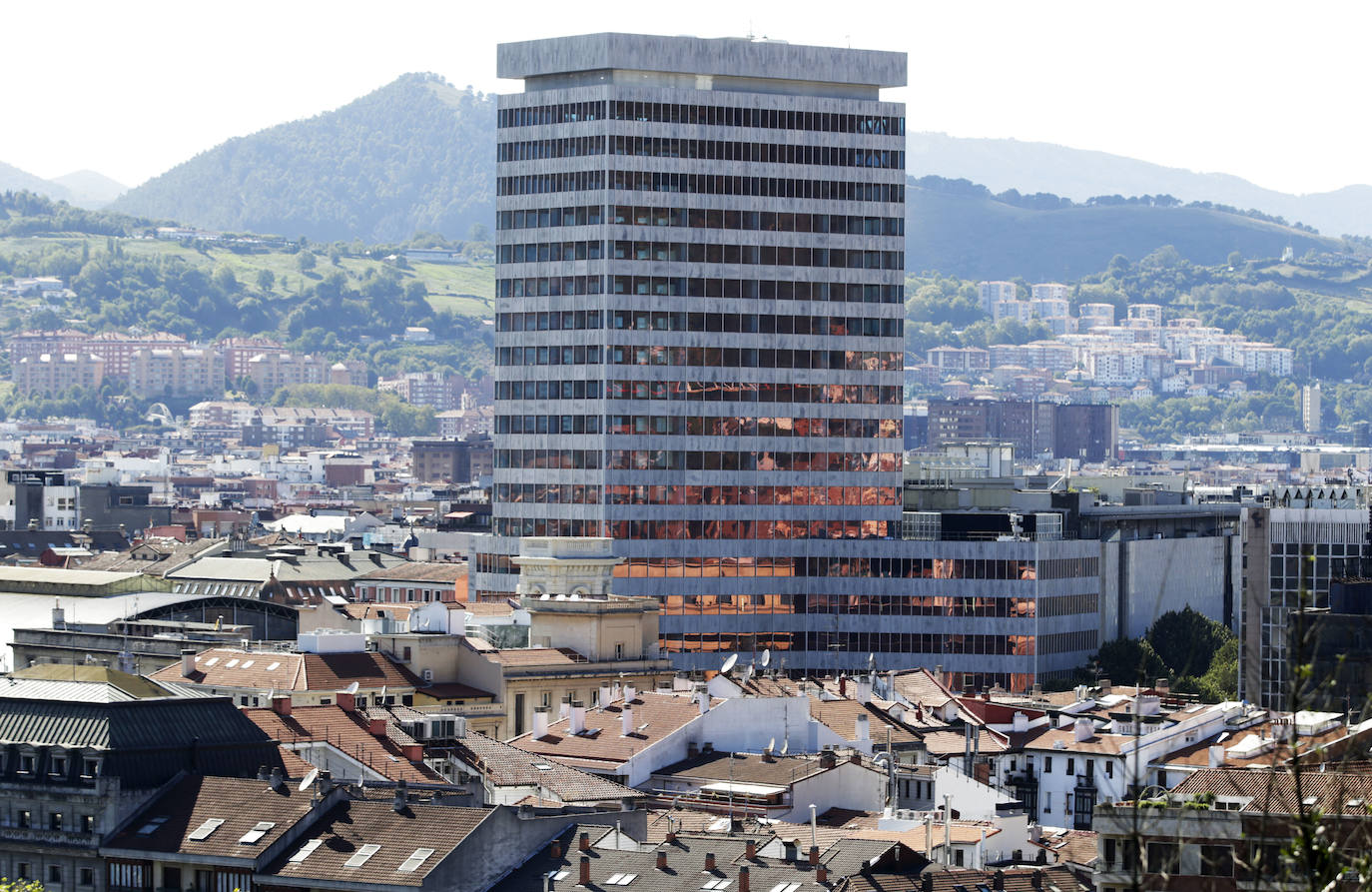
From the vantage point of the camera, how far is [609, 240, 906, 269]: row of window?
189625 millimetres

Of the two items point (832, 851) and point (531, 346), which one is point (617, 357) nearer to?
point (531, 346)

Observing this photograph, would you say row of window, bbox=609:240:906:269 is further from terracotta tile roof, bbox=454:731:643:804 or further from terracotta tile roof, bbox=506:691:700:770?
terracotta tile roof, bbox=454:731:643:804

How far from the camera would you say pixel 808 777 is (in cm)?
9962

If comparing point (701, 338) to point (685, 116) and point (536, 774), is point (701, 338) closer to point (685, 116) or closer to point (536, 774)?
point (685, 116)

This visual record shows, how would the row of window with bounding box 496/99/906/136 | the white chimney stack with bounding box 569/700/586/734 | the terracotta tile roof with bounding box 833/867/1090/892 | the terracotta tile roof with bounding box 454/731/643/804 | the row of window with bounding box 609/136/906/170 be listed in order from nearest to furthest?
the terracotta tile roof with bounding box 833/867/1090/892 → the terracotta tile roof with bounding box 454/731/643/804 → the white chimney stack with bounding box 569/700/586/734 → the row of window with bounding box 609/136/906/170 → the row of window with bounding box 496/99/906/136

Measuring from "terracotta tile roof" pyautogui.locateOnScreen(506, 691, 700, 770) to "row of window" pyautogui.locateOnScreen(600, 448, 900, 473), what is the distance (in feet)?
232

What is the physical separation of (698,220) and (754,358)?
30.5ft

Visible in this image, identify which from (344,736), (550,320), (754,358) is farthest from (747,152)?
(344,736)

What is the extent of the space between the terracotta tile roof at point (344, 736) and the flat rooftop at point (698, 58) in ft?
324

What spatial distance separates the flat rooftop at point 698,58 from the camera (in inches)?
7598

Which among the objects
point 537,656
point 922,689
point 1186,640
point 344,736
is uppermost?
point 344,736

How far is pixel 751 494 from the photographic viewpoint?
191750 millimetres

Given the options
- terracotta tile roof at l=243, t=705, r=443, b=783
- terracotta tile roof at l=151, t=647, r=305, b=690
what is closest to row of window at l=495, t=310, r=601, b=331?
terracotta tile roof at l=151, t=647, r=305, b=690

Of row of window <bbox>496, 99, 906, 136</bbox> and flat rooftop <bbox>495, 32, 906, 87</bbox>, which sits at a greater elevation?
flat rooftop <bbox>495, 32, 906, 87</bbox>
